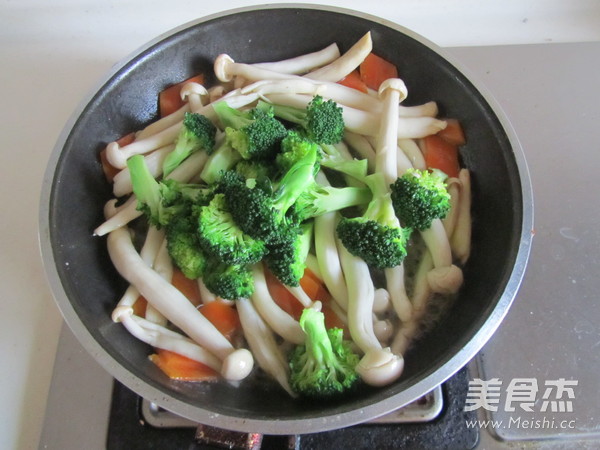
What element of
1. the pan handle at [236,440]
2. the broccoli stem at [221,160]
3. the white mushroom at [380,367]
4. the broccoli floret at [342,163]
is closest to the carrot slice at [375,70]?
the broccoli floret at [342,163]

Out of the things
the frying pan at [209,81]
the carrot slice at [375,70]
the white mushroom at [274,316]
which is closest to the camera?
the frying pan at [209,81]

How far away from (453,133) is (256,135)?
0.36 m

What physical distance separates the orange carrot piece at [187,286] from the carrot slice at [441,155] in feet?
1.50

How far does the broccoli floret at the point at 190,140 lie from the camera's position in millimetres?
903

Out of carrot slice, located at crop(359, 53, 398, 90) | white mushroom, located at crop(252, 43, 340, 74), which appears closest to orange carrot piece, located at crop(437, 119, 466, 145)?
carrot slice, located at crop(359, 53, 398, 90)

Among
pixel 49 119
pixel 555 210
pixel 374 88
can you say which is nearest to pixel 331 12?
pixel 374 88

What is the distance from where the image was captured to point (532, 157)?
1.09 meters

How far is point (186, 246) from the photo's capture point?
2.70ft

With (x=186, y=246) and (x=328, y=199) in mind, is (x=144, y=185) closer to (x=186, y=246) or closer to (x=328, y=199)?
(x=186, y=246)

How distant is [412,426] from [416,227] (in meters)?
0.31

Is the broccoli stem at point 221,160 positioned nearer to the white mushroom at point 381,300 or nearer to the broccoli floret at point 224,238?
the broccoli floret at point 224,238

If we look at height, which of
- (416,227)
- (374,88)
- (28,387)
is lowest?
(28,387)

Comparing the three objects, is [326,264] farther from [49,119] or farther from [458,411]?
[49,119]

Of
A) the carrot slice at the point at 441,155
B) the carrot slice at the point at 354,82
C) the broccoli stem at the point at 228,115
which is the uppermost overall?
the carrot slice at the point at 354,82
